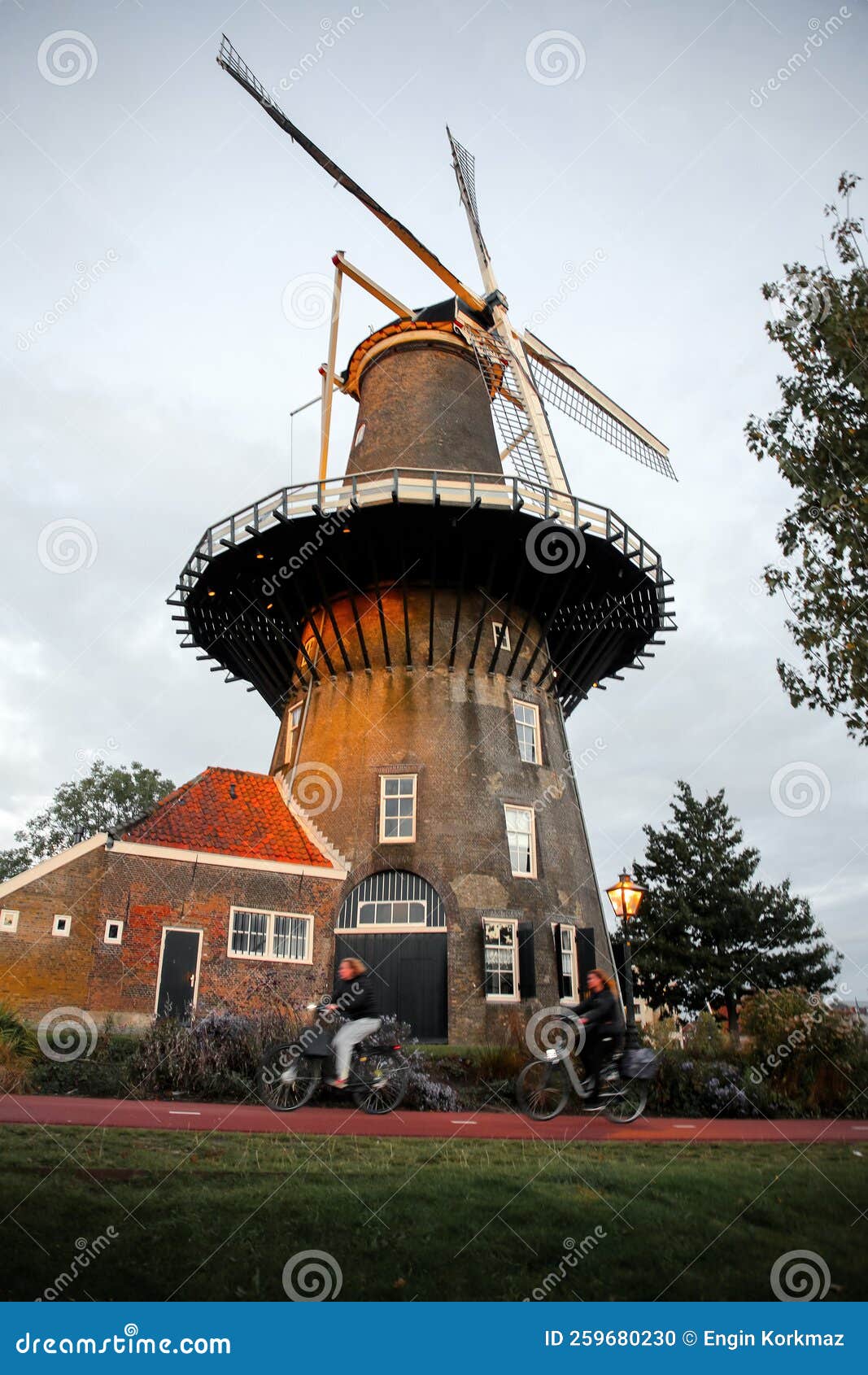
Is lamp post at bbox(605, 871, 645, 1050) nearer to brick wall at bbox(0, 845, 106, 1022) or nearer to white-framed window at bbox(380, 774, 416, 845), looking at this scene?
white-framed window at bbox(380, 774, 416, 845)

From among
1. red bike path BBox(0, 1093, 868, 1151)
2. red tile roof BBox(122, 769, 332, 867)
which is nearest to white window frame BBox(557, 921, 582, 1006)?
red tile roof BBox(122, 769, 332, 867)

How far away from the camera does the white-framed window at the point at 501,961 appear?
59.3 feet

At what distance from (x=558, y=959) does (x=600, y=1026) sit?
28.9 feet

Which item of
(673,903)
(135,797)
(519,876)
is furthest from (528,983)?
(135,797)

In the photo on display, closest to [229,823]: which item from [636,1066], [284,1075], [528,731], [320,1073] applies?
[528,731]

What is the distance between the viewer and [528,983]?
18.1 m

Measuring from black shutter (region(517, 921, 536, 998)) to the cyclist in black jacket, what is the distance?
7.55 meters

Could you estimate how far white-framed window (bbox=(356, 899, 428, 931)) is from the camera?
18531 mm

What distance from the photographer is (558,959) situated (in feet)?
62.3

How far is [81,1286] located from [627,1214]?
3.27 m

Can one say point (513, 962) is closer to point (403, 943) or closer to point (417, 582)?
point (403, 943)
